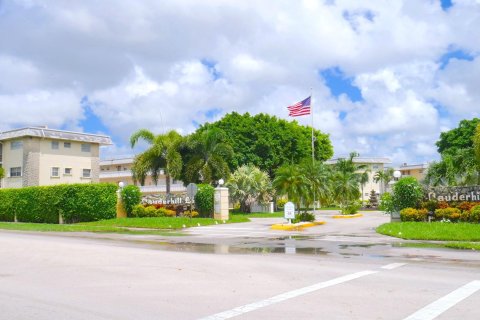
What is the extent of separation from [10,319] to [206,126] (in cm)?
5256

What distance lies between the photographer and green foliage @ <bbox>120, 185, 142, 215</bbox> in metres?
39.0

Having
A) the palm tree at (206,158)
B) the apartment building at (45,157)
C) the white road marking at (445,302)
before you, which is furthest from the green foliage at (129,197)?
the white road marking at (445,302)

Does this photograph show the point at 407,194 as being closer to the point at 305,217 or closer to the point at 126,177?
the point at 305,217

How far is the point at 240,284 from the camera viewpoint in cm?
995

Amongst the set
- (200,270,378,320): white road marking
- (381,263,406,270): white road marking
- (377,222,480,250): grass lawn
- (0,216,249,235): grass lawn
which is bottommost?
(200,270,378,320): white road marking

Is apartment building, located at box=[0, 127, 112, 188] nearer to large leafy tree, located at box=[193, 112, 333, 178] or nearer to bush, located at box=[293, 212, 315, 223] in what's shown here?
large leafy tree, located at box=[193, 112, 333, 178]

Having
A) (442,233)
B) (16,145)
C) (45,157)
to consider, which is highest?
(16,145)

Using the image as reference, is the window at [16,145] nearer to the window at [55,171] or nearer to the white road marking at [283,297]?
the window at [55,171]

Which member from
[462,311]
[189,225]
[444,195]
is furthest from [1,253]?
[444,195]

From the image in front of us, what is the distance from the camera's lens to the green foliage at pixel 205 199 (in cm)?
3591

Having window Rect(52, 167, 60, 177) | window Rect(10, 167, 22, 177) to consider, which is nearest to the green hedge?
window Rect(52, 167, 60, 177)

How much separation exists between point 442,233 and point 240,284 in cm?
1362

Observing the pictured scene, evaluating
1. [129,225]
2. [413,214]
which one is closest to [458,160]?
[413,214]

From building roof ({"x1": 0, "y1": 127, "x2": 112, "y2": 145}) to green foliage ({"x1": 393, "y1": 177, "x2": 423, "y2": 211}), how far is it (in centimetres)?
3703
